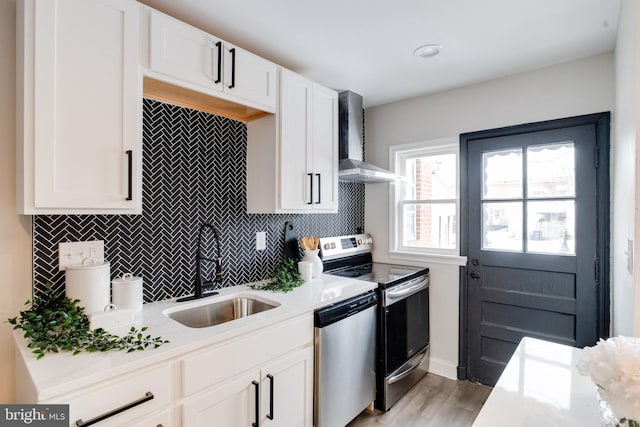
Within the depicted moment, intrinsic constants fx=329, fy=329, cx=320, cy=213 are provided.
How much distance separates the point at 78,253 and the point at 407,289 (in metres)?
2.19

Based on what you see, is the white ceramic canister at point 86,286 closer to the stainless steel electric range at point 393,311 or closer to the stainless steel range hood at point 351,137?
the stainless steel electric range at point 393,311

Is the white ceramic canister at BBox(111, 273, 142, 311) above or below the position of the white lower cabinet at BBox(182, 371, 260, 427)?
above

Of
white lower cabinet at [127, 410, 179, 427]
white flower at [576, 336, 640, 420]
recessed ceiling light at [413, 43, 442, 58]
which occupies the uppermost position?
recessed ceiling light at [413, 43, 442, 58]

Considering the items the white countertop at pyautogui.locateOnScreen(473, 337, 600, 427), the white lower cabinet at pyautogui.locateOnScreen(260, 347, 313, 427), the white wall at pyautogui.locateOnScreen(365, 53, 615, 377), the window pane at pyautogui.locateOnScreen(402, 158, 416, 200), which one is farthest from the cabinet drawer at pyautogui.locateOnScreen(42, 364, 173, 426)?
the window pane at pyautogui.locateOnScreen(402, 158, 416, 200)

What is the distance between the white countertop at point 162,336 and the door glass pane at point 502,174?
1406 mm

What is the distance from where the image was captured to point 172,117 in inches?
77.5

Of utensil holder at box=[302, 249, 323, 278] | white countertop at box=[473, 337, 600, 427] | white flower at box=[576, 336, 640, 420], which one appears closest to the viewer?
white flower at box=[576, 336, 640, 420]

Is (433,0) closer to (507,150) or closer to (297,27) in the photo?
(297,27)

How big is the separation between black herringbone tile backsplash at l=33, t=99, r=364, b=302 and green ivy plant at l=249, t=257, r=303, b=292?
6.1 inches

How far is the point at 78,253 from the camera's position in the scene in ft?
5.34

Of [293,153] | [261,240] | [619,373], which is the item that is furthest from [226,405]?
[293,153]

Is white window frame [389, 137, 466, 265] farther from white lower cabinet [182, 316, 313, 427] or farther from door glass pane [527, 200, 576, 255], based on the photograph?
white lower cabinet [182, 316, 313, 427]

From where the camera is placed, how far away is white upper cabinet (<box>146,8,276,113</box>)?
159 centimetres

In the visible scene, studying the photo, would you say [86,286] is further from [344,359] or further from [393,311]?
[393,311]
